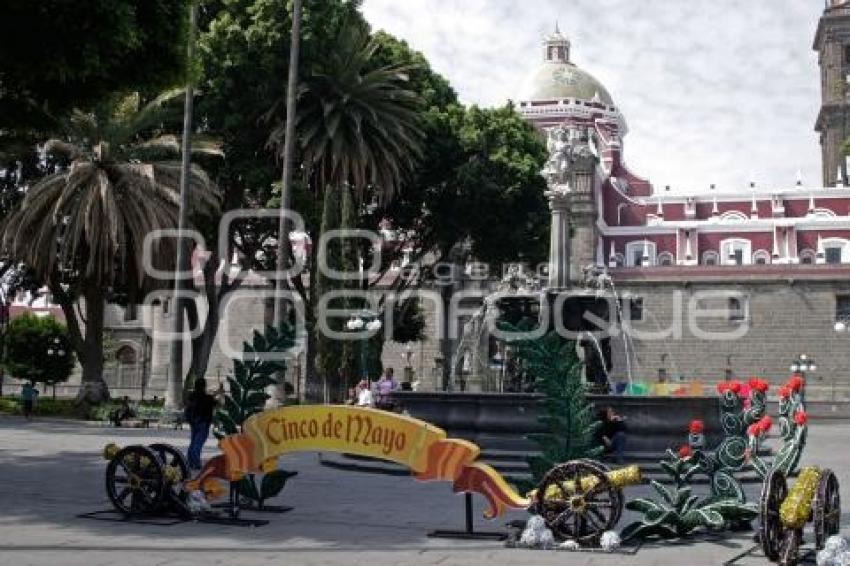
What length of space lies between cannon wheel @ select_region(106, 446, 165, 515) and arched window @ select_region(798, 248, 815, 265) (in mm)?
49011

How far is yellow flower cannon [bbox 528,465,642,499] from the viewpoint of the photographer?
28.8ft

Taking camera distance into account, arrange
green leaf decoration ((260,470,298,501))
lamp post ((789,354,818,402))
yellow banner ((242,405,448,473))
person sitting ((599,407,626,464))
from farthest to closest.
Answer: lamp post ((789,354,818,402)) → person sitting ((599,407,626,464)) → green leaf decoration ((260,470,298,501)) → yellow banner ((242,405,448,473))

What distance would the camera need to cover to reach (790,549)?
762 centimetres

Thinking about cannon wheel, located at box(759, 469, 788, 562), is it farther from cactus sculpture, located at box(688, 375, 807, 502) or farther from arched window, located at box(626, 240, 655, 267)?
arched window, located at box(626, 240, 655, 267)

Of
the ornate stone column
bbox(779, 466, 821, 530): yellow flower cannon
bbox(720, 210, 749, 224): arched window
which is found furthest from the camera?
bbox(720, 210, 749, 224): arched window

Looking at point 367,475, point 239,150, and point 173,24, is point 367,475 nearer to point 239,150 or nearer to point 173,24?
point 173,24

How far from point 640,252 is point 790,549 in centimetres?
4872

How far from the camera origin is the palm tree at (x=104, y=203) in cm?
2481

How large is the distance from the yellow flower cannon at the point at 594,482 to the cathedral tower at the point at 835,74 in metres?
68.3

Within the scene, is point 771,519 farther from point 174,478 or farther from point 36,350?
point 36,350

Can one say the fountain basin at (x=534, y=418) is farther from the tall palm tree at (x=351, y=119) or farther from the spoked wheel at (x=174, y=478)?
the tall palm tree at (x=351, y=119)

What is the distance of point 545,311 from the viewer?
18.4 metres

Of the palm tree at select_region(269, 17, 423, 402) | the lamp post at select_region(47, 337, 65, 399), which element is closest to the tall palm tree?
the palm tree at select_region(269, 17, 423, 402)

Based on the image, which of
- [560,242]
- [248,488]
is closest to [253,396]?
[248,488]
